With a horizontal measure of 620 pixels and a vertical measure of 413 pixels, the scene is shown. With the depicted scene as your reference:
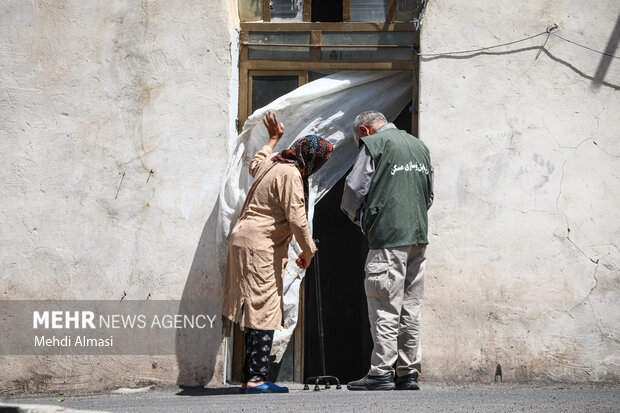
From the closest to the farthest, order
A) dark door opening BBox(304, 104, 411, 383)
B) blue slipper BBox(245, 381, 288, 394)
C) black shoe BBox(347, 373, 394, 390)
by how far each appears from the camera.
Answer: black shoe BBox(347, 373, 394, 390) < blue slipper BBox(245, 381, 288, 394) < dark door opening BBox(304, 104, 411, 383)

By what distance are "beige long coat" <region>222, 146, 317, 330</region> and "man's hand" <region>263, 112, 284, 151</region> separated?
12.2 inches

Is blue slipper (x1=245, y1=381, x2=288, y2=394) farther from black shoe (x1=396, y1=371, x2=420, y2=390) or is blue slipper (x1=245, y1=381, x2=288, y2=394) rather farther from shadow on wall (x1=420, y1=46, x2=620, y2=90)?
shadow on wall (x1=420, y1=46, x2=620, y2=90)

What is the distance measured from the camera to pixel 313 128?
5367 millimetres

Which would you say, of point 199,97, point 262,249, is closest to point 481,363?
point 262,249

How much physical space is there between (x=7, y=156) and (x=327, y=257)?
2652mm

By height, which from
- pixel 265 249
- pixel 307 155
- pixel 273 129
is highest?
pixel 273 129

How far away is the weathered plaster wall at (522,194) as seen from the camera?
16.6ft

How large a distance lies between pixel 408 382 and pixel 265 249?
1.22m

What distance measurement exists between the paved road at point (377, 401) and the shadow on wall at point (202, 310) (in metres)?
0.32

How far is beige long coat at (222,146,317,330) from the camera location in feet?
14.9

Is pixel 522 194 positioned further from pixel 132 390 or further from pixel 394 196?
pixel 132 390

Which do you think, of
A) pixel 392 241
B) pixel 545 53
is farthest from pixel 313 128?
pixel 545 53

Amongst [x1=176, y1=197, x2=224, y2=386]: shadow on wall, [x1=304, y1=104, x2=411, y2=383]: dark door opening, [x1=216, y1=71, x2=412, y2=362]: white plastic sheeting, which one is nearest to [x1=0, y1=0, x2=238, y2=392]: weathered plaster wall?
[x1=176, y1=197, x2=224, y2=386]: shadow on wall

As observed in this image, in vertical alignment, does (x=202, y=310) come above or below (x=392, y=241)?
below
